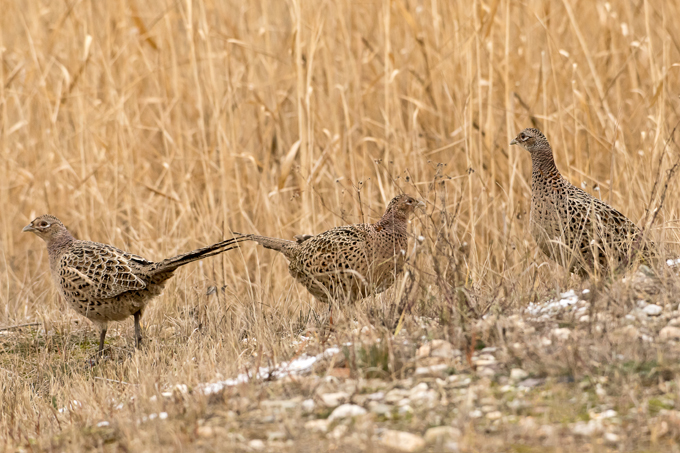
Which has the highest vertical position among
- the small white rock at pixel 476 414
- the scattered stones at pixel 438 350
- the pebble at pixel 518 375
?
the scattered stones at pixel 438 350

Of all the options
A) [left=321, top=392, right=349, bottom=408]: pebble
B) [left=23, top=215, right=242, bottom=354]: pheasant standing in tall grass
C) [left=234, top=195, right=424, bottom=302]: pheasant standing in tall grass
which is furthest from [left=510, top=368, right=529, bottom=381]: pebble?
[left=23, top=215, right=242, bottom=354]: pheasant standing in tall grass

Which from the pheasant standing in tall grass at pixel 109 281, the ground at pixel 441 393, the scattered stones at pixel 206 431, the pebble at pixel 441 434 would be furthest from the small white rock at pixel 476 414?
the pheasant standing in tall grass at pixel 109 281

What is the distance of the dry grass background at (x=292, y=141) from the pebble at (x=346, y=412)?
1159 millimetres

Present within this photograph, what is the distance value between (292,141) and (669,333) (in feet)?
14.5

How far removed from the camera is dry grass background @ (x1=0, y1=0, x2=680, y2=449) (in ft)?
16.1

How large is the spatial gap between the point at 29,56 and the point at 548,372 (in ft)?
20.8

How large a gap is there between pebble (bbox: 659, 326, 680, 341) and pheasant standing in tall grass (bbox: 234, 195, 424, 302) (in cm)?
162

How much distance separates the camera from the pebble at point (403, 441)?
7.82ft

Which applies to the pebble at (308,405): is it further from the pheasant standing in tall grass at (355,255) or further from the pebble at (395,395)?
the pheasant standing in tall grass at (355,255)

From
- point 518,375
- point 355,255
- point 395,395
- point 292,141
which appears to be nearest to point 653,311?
point 518,375

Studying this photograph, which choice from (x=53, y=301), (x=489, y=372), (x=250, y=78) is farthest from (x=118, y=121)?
(x=489, y=372)

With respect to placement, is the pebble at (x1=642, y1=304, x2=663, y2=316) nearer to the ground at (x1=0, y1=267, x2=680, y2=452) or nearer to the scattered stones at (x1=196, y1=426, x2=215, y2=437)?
the ground at (x1=0, y1=267, x2=680, y2=452)

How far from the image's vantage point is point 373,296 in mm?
3854

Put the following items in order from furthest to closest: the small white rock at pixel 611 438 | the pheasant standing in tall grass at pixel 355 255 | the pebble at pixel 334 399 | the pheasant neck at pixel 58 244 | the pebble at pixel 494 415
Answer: the pheasant neck at pixel 58 244
the pheasant standing in tall grass at pixel 355 255
the pebble at pixel 334 399
the pebble at pixel 494 415
the small white rock at pixel 611 438
